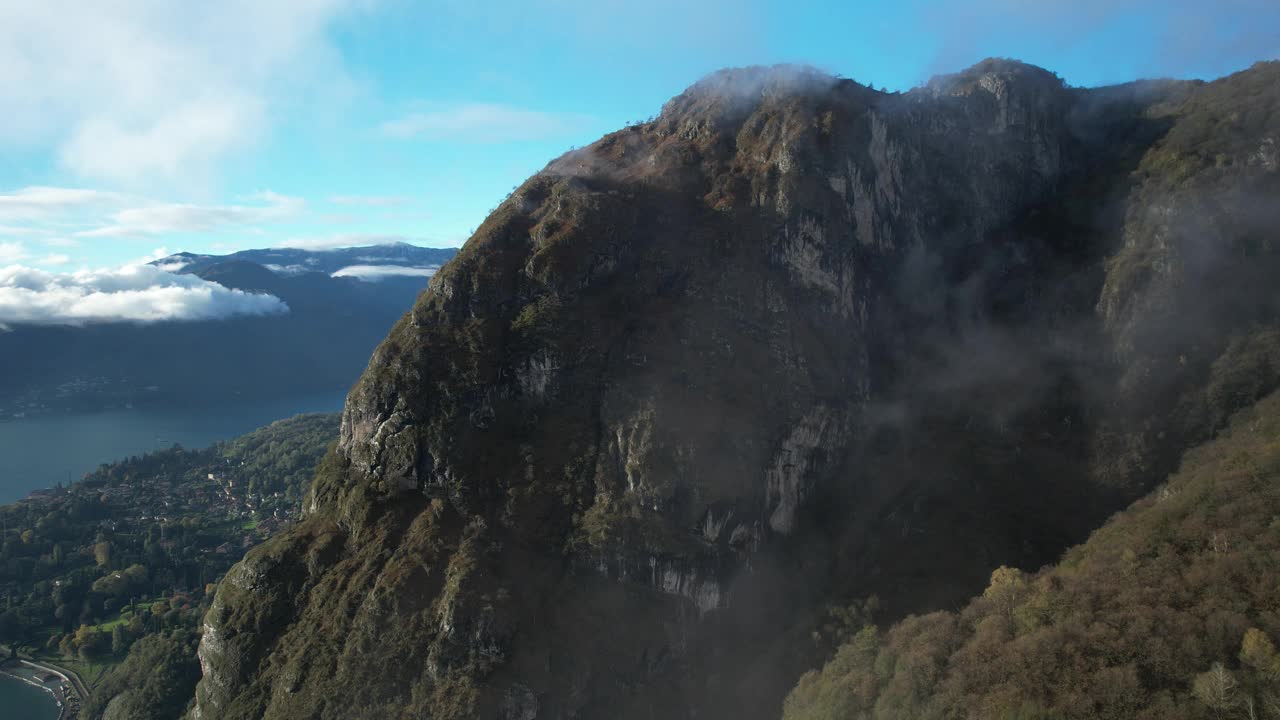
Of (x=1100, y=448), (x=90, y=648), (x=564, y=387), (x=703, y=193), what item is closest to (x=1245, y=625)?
(x=1100, y=448)

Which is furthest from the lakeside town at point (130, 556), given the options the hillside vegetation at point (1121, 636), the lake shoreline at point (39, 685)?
the hillside vegetation at point (1121, 636)

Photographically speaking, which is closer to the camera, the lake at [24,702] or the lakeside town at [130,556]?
the lake at [24,702]

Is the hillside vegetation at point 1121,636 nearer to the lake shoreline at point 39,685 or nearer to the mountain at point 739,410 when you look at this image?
the mountain at point 739,410

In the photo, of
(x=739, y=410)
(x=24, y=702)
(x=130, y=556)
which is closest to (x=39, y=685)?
(x=24, y=702)

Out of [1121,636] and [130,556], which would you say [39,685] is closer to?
[130,556]

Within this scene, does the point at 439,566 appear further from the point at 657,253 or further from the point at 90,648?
→ the point at 90,648

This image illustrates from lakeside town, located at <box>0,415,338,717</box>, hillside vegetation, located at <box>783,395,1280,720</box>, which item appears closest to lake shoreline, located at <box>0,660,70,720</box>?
lakeside town, located at <box>0,415,338,717</box>

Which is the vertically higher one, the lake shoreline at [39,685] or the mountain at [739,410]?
the mountain at [739,410]
